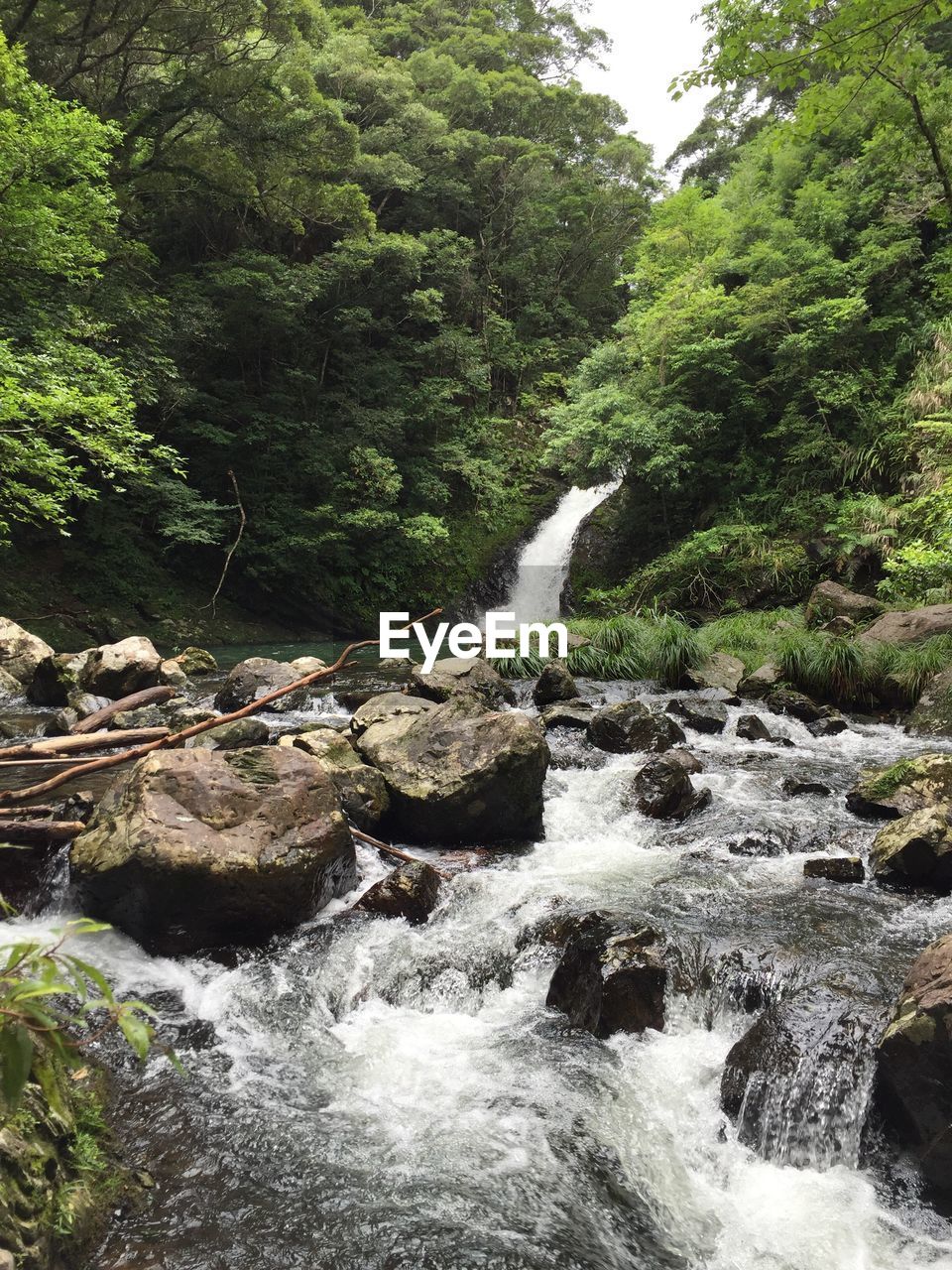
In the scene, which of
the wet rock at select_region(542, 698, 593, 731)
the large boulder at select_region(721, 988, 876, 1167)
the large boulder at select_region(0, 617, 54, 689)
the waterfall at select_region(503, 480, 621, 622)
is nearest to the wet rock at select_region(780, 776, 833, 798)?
the wet rock at select_region(542, 698, 593, 731)

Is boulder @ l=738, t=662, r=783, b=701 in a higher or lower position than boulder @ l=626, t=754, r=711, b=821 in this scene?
higher

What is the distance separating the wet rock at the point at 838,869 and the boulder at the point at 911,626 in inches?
242

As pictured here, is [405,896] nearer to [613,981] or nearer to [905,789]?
[613,981]

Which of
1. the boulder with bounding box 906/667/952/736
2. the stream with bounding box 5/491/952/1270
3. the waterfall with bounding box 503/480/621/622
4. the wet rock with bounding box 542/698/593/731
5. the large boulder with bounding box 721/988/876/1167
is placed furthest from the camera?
the waterfall with bounding box 503/480/621/622

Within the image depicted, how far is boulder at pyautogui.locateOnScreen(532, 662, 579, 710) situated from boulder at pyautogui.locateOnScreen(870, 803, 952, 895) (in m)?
5.77

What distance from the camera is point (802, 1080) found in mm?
3332

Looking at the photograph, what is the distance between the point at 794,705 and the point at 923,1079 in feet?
24.2

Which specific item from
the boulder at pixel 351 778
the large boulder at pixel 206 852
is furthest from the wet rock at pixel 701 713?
the large boulder at pixel 206 852

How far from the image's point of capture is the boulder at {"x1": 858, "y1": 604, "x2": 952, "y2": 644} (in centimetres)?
1020

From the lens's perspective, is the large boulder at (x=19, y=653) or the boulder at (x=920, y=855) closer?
the boulder at (x=920, y=855)

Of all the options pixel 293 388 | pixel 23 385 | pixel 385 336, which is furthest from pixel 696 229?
pixel 23 385

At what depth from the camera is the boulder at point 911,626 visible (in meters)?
10.2

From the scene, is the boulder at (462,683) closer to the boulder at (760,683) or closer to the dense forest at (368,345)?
the boulder at (760,683)

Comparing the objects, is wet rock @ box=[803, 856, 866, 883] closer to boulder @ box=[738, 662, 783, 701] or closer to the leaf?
the leaf
